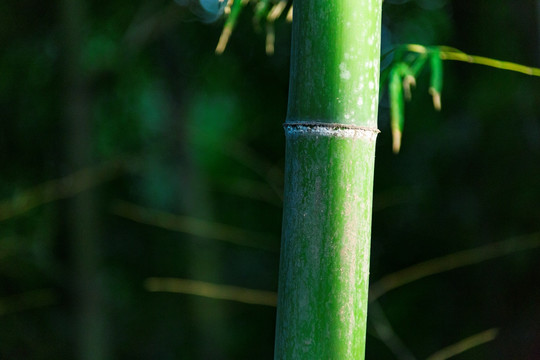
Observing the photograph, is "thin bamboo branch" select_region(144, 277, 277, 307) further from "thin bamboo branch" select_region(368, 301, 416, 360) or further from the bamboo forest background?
"thin bamboo branch" select_region(368, 301, 416, 360)

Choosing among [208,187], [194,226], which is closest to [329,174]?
[194,226]

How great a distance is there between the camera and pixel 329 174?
456 millimetres

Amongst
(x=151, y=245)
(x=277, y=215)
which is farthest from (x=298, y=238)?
(x=151, y=245)

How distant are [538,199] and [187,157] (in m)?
0.92

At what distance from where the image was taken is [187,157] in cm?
172

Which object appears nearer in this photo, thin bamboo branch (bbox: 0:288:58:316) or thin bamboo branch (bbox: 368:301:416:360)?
thin bamboo branch (bbox: 368:301:416:360)

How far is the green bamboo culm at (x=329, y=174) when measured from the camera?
45 cm

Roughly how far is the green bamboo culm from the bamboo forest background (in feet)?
2.41

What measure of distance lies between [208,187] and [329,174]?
1.37 metres

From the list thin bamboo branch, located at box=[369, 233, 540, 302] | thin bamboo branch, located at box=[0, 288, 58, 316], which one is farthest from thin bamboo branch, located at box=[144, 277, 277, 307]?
thin bamboo branch, located at box=[369, 233, 540, 302]

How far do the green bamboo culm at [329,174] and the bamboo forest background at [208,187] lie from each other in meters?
0.73

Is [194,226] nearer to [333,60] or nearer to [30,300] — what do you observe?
[30,300]

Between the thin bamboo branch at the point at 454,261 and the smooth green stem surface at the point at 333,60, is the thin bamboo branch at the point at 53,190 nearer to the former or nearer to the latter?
the thin bamboo branch at the point at 454,261

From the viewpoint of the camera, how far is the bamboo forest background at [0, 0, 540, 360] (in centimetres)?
127
